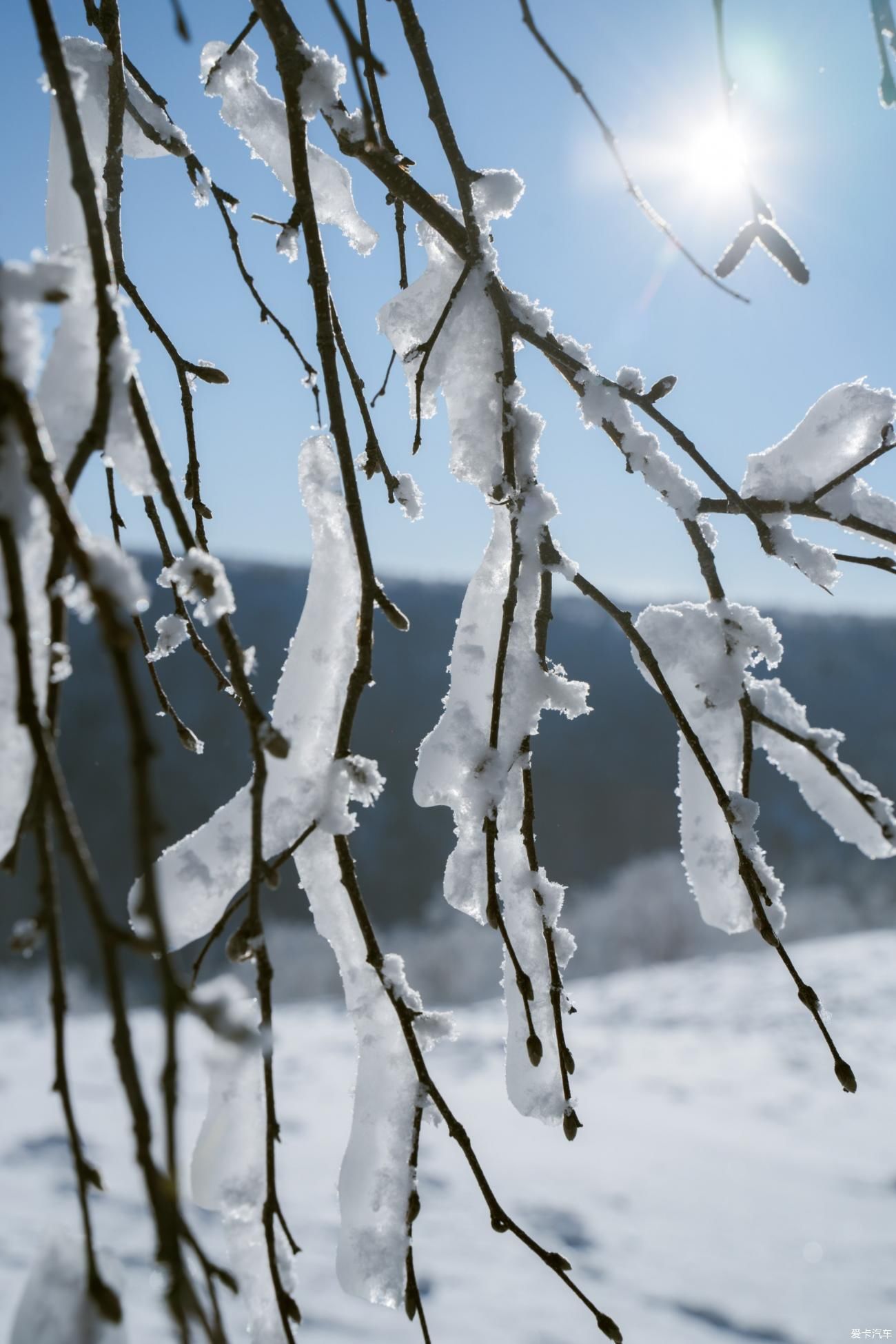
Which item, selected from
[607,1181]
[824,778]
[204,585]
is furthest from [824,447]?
[607,1181]

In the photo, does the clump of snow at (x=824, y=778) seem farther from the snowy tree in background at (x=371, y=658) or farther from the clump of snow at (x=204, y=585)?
the clump of snow at (x=204, y=585)

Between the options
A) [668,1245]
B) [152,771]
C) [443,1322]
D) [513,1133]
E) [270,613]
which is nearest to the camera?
[152,771]

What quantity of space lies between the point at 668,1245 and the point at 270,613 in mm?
3921

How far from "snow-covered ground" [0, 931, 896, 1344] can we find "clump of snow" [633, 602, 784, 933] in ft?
0.77

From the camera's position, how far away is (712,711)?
0.71 m

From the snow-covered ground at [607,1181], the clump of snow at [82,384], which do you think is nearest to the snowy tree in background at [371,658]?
the clump of snow at [82,384]

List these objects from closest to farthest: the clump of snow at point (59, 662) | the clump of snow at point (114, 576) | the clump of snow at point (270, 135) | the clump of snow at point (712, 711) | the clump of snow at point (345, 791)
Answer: the clump of snow at point (114, 576) → the clump of snow at point (59, 662) → the clump of snow at point (345, 791) → the clump of snow at point (712, 711) → the clump of snow at point (270, 135)

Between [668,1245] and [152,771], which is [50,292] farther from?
[668,1245]

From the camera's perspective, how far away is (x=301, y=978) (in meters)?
3.28

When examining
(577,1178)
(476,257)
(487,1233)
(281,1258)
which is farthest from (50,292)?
(577,1178)

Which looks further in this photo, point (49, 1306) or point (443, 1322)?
point (443, 1322)

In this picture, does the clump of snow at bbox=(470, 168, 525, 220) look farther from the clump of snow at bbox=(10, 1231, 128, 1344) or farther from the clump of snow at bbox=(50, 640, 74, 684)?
the clump of snow at bbox=(10, 1231, 128, 1344)

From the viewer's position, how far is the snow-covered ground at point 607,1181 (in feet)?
4.19

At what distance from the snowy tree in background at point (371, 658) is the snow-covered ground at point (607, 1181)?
0.75 ft
